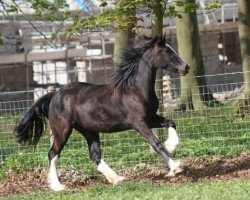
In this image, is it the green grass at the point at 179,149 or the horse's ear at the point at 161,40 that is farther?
the green grass at the point at 179,149

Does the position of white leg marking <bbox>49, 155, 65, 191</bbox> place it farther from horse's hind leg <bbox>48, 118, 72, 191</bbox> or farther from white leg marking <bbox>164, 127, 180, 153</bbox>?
white leg marking <bbox>164, 127, 180, 153</bbox>

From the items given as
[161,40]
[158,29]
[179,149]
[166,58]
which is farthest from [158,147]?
[158,29]

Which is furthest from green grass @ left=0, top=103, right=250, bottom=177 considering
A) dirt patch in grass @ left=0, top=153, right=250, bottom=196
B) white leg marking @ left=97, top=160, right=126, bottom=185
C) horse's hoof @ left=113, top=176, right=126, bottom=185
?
horse's hoof @ left=113, top=176, right=126, bottom=185

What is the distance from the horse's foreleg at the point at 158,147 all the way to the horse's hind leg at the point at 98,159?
0.78m

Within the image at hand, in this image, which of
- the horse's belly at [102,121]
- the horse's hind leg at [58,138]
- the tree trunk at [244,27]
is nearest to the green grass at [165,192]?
the horse's hind leg at [58,138]

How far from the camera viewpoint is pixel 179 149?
33.9ft

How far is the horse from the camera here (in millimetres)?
8469

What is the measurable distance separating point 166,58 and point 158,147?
1213 millimetres

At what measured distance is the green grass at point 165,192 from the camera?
700 centimetres

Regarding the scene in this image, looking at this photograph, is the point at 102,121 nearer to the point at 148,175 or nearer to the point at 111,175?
the point at 111,175

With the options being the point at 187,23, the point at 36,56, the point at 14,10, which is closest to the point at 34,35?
the point at 36,56

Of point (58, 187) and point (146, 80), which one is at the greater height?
point (146, 80)

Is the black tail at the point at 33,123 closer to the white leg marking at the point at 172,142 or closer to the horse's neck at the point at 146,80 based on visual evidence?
the horse's neck at the point at 146,80

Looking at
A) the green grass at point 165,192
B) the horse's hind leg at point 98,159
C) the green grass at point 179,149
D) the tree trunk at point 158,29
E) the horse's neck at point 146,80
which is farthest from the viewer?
the green grass at point 179,149
